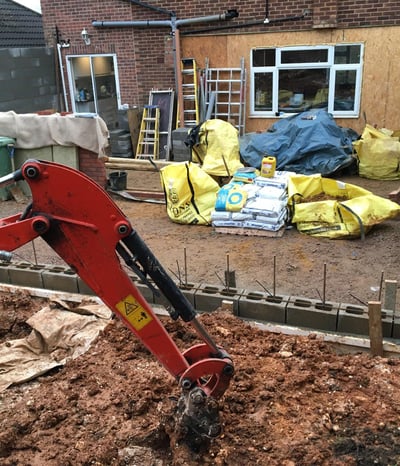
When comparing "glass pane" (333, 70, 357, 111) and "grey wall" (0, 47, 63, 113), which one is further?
"grey wall" (0, 47, 63, 113)

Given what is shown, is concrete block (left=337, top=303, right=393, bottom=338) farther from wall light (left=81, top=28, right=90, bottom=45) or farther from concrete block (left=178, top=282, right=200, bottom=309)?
wall light (left=81, top=28, right=90, bottom=45)

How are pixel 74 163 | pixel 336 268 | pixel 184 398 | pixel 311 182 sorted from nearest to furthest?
1. pixel 184 398
2. pixel 336 268
3. pixel 311 182
4. pixel 74 163

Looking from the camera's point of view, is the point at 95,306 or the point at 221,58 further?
the point at 221,58

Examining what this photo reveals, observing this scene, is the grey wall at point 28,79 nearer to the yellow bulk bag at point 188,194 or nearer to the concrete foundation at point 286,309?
the yellow bulk bag at point 188,194

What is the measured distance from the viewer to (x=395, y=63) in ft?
35.3

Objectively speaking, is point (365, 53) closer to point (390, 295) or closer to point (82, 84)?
point (82, 84)

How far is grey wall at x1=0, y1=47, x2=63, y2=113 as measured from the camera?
12.5 m

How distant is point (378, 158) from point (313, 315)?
6073 millimetres

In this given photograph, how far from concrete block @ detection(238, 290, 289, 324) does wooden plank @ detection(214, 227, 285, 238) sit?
220 cm

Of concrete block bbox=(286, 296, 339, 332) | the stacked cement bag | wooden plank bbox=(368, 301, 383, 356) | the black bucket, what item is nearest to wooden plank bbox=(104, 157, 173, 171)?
the black bucket

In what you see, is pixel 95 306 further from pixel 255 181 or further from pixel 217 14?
pixel 217 14

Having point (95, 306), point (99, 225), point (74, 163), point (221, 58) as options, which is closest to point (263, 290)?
point (95, 306)

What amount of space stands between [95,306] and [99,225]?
2527mm

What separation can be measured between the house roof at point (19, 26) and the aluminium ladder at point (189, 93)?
526 centimetres
